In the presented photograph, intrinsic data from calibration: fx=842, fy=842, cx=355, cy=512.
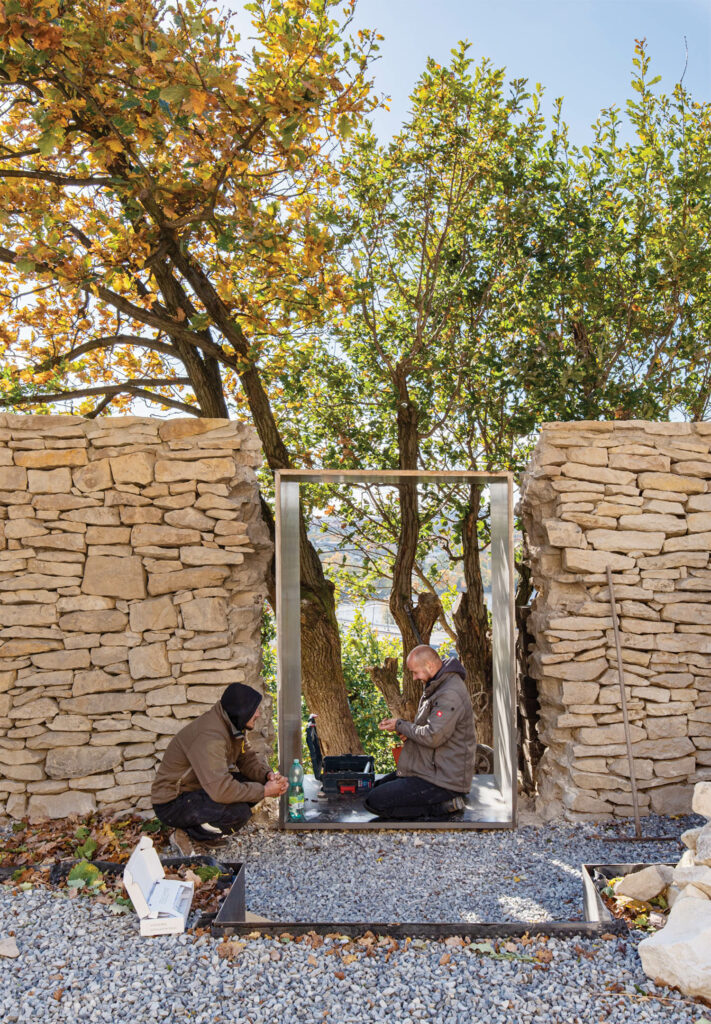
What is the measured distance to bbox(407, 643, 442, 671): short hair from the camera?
5641 mm

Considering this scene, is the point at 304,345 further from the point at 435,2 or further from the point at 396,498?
the point at 435,2

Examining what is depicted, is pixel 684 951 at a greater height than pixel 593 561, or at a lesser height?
lesser

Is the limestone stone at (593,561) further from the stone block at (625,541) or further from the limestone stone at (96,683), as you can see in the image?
the limestone stone at (96,683)

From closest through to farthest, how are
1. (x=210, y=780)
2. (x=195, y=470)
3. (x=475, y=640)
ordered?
(x=210, y=780) < (x=195, y=470) < (x=475, y=640)

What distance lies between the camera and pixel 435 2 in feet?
25.6

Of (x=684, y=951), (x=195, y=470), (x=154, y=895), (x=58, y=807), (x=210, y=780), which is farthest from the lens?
(x=195, y=470)

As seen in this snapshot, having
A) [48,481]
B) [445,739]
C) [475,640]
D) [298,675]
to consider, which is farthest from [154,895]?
[475,640]

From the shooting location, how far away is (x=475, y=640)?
8.85 meters

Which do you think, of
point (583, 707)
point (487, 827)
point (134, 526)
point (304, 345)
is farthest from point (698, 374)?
point (134, 526)

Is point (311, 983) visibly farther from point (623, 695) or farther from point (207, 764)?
point (623, 695)

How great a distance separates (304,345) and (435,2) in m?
3.38

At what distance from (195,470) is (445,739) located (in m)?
2.39

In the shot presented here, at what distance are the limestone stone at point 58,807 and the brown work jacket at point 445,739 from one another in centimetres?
205

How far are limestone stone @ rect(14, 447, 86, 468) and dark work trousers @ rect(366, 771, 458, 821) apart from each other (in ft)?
9.64
